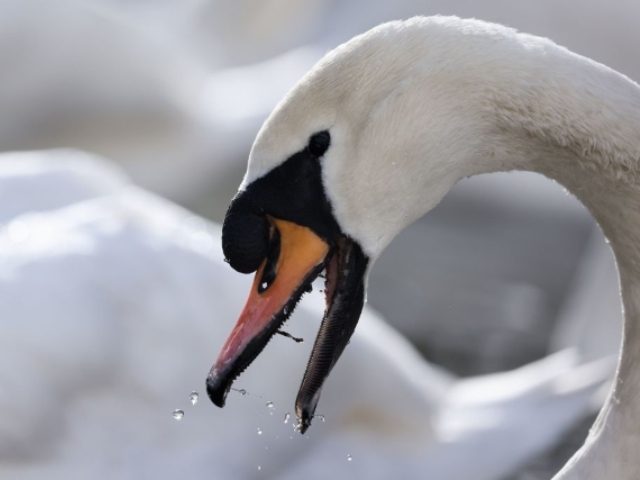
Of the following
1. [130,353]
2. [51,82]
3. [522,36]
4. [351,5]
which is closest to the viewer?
[522,36]

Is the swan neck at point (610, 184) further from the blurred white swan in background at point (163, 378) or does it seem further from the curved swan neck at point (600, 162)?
the blurred white swan in background at point (163, 378)

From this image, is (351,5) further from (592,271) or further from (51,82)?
(592,271)

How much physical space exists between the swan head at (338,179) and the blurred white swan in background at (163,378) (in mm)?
1300

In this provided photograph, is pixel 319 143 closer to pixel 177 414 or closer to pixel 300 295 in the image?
pixel 300 295

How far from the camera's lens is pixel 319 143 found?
2.47m

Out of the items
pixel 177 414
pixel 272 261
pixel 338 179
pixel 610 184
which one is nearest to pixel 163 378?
pixel 177 414

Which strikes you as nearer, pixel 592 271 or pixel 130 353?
pixel 130 353

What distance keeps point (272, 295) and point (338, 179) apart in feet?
0.67

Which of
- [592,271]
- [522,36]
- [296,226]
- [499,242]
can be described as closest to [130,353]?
[296,226]

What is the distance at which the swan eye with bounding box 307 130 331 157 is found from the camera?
8.09 feet

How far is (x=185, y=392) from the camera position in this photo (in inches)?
153

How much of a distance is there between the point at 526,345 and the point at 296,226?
3777mm

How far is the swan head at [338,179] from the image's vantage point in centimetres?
243

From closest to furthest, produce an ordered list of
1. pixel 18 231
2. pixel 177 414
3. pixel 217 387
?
pixel 217 387, pixel 177 414, pixel 18 231
